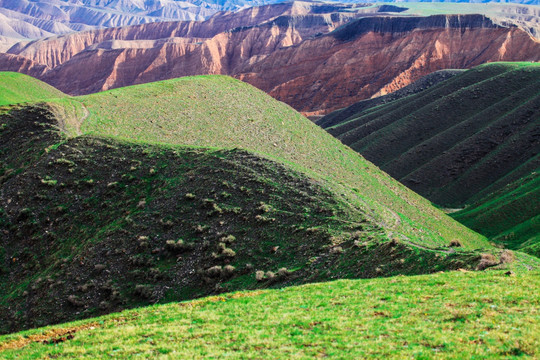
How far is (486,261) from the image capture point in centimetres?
1955

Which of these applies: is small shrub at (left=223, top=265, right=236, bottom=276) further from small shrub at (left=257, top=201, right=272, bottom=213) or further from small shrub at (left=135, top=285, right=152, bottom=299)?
small shrub at (left=257, top=201, right=272, bottom=213)

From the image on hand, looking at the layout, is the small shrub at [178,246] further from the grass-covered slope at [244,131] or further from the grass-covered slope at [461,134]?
the grass-covered slope at [461,134]

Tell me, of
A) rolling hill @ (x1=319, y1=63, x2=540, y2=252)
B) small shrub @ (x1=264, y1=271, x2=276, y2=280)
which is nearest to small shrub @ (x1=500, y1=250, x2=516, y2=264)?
small shrub @ (x1=264, y1=271, x2=276, y2=280)

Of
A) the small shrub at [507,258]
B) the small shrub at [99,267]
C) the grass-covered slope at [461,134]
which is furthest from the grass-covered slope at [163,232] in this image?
the grass-covered slope at [461,134]

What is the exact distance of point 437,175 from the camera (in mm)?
76438

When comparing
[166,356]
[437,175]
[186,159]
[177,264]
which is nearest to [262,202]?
[177,264]

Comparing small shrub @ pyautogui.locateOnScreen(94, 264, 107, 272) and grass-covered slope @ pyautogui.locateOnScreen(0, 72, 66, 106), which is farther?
grass-covered slope @ pyautogui.locateOnScreen(0, 72, 66, 106)

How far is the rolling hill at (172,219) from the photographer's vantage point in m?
24.6

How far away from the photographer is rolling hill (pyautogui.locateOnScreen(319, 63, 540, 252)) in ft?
171

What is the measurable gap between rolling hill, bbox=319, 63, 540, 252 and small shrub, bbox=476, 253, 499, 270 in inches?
1006

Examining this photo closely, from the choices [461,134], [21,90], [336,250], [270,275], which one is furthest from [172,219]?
[461,134]

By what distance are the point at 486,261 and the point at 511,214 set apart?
3499cm

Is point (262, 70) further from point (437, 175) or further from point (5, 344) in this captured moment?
point (5, 344)

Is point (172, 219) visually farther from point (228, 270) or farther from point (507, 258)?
point (507, 258)
